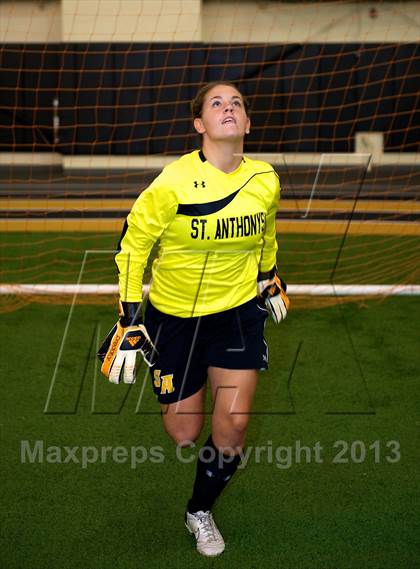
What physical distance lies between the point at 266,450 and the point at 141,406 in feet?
2.84

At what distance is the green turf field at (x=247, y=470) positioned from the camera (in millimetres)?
3033

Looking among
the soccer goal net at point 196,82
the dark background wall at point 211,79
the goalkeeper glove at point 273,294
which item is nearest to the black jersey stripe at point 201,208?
the goalkeeper glove at point 273,294

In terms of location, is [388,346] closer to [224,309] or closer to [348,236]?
[224,309]

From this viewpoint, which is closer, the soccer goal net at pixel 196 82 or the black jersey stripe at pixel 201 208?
the black jersey stripe at pixel 201 208

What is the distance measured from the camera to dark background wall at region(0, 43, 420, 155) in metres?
16.4

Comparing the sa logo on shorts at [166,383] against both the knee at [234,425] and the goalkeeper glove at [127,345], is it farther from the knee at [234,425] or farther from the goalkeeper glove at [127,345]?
the knee at [234,425]

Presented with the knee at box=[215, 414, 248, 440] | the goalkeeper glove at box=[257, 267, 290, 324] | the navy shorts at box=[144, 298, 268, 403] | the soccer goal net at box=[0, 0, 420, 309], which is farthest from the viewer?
the soccer goal net at box=[0, 0, 420, 309]

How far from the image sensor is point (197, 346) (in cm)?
307

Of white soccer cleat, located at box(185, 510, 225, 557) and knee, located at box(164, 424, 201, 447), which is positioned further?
knee, located at box(164, 424, 201, 447)

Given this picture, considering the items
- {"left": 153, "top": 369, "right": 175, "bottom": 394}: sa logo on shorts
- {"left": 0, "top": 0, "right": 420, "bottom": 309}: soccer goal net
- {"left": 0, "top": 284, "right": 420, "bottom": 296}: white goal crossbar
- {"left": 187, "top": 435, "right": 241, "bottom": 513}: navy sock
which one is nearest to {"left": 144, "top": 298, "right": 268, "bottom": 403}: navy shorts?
{"left": 153, "top": 369, "right": 175, "bottom": 394}: sa logo on shorts

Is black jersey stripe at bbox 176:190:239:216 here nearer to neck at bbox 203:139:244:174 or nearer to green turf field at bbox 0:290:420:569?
neck at bbox 203:139:244:174

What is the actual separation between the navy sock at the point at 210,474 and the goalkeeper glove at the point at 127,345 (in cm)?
39

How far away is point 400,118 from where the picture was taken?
55.9 feet

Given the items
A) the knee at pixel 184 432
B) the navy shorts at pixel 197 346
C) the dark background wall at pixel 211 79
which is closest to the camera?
the navy shorts at pixel 197 346
